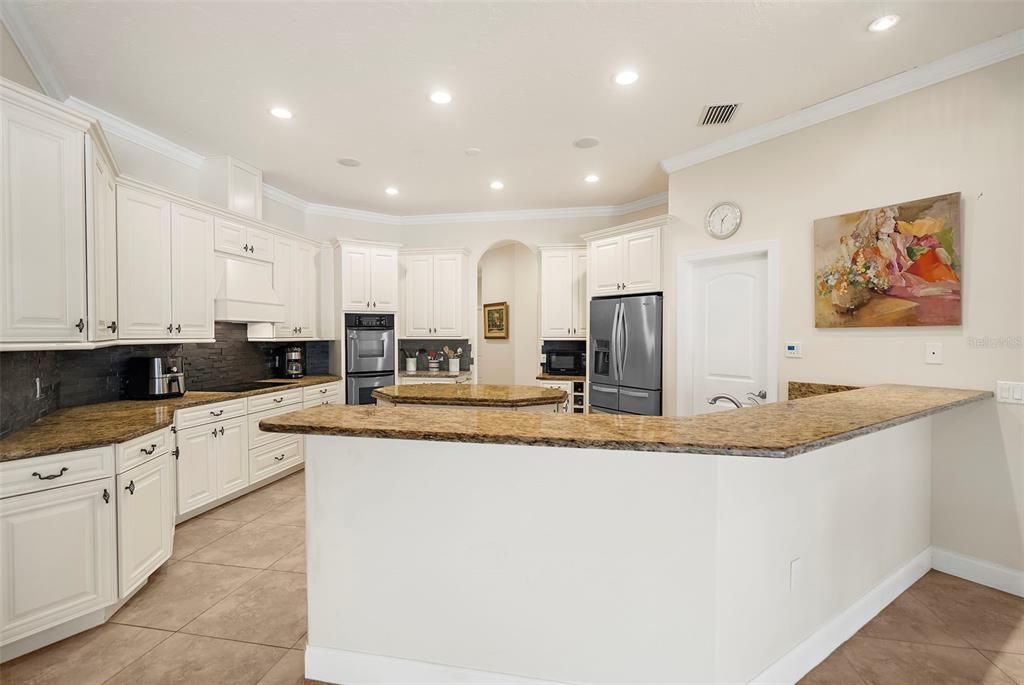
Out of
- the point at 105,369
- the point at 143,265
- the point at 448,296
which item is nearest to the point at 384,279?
the point at 448,296

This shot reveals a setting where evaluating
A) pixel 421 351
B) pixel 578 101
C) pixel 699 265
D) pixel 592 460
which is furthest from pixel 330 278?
pixel 592 460

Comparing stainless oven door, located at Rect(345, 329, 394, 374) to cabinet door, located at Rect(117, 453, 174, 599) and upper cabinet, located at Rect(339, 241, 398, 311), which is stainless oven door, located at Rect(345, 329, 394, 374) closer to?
upper cabinet, located at Rect(339, 241, 398, 311)

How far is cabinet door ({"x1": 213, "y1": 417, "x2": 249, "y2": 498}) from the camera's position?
348 cm

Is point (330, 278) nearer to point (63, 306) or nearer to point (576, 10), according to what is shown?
point (63, 306)

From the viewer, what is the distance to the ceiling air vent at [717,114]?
9.99 ft

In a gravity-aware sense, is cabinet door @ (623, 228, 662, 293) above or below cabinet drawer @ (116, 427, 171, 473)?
above

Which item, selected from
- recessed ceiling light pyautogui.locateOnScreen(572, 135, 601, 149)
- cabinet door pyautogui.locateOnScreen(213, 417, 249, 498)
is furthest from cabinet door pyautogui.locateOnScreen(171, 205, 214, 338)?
recessed ceiling light pyautogui.locateOnScreen(572, 135, 601, 149)

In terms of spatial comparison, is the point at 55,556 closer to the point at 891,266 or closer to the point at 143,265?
the point at 143,265

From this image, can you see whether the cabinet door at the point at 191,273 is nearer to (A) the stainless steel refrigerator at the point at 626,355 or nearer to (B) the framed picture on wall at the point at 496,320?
(A) the stainless steel refrigerator at the point at 626,355

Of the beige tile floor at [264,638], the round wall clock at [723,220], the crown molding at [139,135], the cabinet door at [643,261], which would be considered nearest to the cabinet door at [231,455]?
the beige tile floor at [264,638]

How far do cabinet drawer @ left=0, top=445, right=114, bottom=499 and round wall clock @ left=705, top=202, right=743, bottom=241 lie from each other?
4096 millimetres

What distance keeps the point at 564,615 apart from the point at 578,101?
291 centimetres

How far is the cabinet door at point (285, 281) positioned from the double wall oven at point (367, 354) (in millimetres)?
629

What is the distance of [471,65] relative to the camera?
259cm
